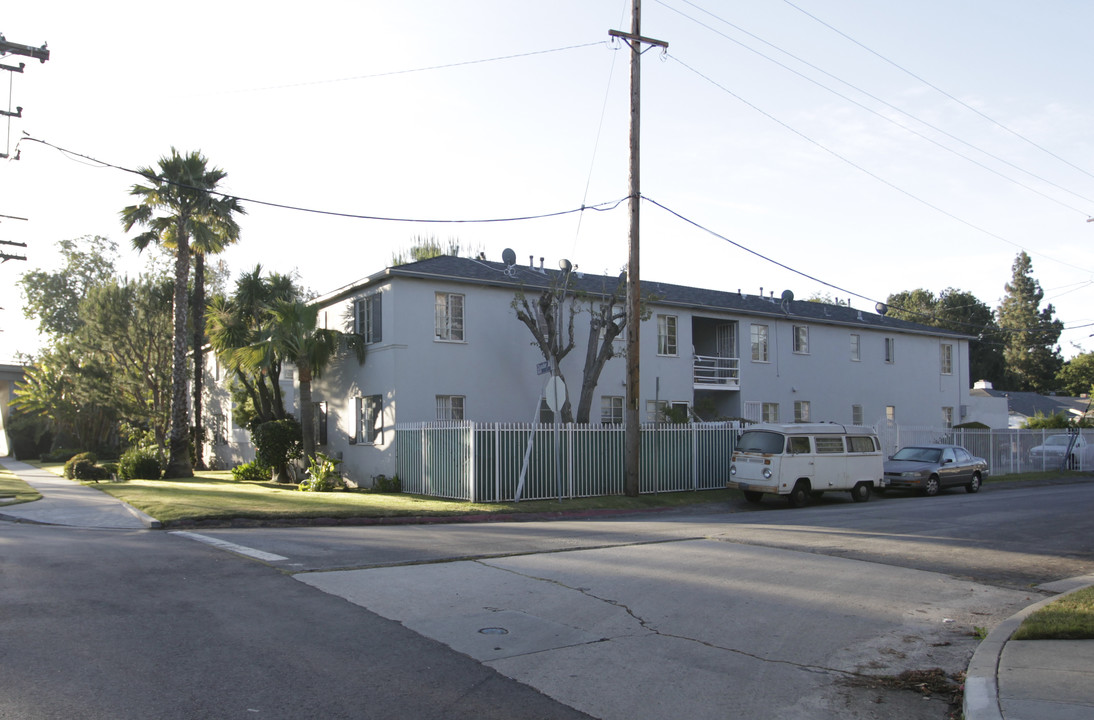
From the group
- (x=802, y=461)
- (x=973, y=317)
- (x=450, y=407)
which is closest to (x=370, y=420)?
(x=450, y=407)

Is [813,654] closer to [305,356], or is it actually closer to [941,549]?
[941,549]

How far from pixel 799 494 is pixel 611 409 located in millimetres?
8227

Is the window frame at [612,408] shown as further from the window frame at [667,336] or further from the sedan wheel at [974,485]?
the sedan wheel at [974,485]

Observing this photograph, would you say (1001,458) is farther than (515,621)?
Yes

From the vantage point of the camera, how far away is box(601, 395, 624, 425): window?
90.0 ft

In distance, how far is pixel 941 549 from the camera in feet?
42.5

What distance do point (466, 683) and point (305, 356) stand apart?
19824 millimetres

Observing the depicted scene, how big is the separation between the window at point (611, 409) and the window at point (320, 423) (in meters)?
9.19

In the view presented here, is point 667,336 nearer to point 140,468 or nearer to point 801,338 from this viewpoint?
point 801,338

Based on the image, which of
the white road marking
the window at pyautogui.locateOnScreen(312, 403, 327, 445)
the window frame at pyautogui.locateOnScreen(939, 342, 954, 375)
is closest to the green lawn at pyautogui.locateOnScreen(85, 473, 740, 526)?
the white road marking

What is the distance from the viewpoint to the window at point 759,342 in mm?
32250

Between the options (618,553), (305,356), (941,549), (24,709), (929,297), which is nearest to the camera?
(24,709)

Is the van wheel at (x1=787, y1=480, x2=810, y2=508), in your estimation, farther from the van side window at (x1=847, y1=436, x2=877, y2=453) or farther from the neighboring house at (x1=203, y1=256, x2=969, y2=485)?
the neighboring house at (x1=203, y1=256, x2=969, y2=485)

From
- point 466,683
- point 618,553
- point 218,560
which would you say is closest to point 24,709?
point 466,683
